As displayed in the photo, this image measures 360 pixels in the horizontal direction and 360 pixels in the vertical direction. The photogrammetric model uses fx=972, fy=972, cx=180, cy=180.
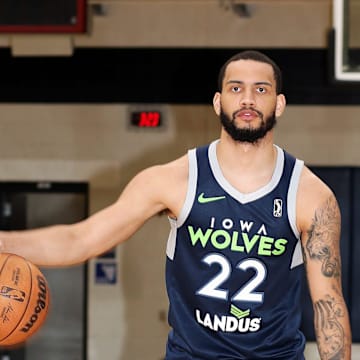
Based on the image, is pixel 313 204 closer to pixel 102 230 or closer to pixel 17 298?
pixel 102 230

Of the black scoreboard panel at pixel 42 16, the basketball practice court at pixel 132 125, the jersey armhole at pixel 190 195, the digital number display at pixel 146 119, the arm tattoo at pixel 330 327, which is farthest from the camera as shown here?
the digital number display at pixel 146 119

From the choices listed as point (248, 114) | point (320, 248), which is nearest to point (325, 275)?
point (320, 248)

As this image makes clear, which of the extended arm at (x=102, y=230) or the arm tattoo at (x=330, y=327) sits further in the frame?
the extended arm at (x=102, y=230)

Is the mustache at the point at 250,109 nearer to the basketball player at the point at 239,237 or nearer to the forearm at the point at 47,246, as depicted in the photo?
the basketball player at the point at 239,237

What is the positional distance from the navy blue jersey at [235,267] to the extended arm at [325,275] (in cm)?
7

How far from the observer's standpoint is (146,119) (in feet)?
28.6

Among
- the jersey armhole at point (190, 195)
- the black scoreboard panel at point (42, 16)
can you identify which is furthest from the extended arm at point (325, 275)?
the black scoreboard panel at point (42, 16)

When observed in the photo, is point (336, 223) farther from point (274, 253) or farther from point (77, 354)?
point (77, 354)

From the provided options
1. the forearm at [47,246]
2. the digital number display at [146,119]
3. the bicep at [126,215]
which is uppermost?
the digital number display at [146,119]

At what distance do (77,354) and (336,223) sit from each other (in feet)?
19.4

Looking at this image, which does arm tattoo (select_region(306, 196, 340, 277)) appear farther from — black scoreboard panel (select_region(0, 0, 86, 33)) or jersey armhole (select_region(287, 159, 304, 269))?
black scoreboard panel (select_region(0, 0, 86, 33))

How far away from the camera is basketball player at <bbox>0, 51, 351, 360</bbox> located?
3320 millimetres

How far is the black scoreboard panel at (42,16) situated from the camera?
735 cm

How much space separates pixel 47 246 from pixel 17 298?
0.21 metres
